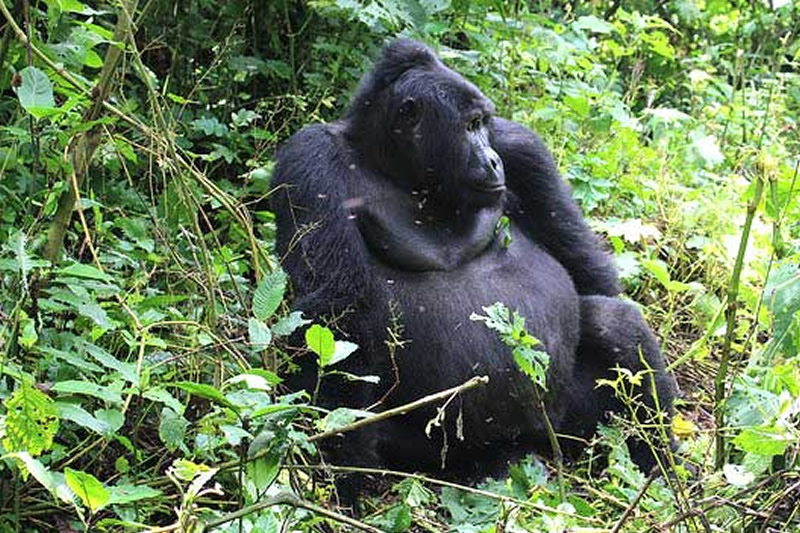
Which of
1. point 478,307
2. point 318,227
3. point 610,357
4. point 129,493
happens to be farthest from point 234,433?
point 610,357

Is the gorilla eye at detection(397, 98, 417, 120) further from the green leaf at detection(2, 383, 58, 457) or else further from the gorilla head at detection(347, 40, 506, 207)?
the green leaf at detection(2, 383, 58, 457)

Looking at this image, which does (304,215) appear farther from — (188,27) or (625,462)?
(188,27)

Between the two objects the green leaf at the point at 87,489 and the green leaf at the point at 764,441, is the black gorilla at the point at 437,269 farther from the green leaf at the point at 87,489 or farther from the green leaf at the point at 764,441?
the green leaf at the point at 87,489

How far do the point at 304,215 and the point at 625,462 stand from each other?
3.69ft

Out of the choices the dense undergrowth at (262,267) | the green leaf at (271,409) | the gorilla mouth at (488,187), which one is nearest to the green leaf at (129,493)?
the dense undergrowth at (262,267)

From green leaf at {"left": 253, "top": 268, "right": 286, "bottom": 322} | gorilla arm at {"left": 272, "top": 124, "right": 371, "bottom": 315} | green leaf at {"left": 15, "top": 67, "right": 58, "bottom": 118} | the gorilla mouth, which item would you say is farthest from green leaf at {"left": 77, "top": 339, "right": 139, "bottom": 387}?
the gorilla mouth

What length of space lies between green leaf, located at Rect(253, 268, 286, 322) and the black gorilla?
3.01ft

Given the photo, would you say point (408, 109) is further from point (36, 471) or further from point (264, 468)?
point (36, 471)

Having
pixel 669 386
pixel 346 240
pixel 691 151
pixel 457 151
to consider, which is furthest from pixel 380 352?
pixel 691 151

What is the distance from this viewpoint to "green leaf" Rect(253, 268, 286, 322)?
2459 millimetres

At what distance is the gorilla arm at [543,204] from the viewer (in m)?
4.04

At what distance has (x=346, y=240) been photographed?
3.54 meters

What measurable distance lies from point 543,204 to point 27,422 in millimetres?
2235

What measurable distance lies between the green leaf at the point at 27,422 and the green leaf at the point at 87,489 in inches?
7.8
